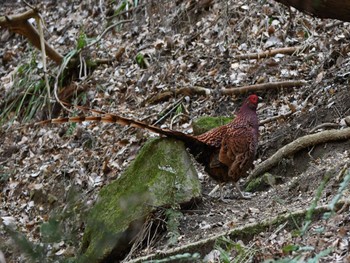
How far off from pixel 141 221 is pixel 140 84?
397cm

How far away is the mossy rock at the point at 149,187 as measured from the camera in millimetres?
6047

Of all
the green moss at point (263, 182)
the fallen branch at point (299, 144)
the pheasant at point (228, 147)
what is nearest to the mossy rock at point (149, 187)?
the pheasant at point (228, 147)

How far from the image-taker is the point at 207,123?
753 cm

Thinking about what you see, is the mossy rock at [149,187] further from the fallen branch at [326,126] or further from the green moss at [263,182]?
the fallen branch at [326,126]

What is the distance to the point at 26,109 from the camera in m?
10.8

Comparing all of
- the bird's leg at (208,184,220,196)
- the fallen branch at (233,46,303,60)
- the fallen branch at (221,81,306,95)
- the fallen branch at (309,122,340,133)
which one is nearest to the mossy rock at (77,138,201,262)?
the bird's leg at (208,184,220,196)

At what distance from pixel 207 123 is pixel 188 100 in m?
1.39

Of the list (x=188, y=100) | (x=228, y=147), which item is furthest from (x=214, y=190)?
(x=188, y=100)

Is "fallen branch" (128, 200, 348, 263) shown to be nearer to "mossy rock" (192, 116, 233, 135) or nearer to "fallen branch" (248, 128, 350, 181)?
"fallen branch" (248, 128, 350, 181)

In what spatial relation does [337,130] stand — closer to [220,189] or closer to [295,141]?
[295,141]

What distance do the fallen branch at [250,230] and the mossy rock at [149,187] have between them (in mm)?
408

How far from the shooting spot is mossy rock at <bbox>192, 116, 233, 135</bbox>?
7.46 metres

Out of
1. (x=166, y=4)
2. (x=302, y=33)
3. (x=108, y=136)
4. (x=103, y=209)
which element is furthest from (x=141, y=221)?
(x=166, y=4)

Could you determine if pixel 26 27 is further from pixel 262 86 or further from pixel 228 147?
pixel 228 147
